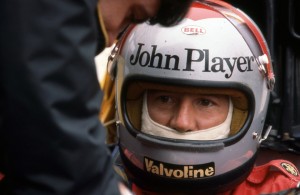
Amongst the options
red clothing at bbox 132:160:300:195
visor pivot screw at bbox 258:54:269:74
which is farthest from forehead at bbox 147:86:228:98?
red clothing at bbox 132:160:300:195

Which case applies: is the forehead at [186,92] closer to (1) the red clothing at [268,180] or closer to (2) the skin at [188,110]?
(2) the skin at [188,110]

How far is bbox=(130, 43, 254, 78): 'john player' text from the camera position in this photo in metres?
1.83

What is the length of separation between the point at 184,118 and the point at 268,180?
47cm

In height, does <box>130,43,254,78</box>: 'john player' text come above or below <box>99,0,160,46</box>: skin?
below

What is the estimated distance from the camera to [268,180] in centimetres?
210

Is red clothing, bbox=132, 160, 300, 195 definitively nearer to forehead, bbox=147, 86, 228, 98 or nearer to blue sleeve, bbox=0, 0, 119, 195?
forehead, bbox=147, 86, 228, 98

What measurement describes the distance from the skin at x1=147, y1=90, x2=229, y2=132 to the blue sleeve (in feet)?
3.07

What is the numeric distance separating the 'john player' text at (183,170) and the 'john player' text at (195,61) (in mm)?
299

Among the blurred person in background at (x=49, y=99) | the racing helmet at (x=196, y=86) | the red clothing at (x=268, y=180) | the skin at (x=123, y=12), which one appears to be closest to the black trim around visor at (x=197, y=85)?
the racing helmet at (x=196, y=86)

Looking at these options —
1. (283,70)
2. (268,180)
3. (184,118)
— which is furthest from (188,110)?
(283,70)

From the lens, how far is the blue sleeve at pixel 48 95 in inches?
33.3

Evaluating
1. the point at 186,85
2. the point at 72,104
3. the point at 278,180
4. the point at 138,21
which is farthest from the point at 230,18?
the point at 72,104

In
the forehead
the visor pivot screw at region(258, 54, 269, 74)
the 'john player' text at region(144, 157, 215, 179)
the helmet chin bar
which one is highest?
the visor pivot screw at region(258, 54, 269, 74)

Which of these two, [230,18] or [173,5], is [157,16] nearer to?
[173,5]
